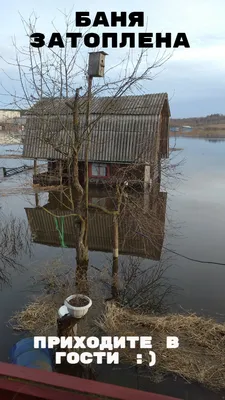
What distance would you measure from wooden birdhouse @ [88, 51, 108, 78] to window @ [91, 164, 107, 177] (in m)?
12.9

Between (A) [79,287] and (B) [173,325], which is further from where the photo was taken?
(A) [79,287]

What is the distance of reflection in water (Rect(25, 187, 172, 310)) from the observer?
25.0ft

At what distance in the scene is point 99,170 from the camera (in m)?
19.7

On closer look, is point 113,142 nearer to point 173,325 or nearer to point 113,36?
point 113,36

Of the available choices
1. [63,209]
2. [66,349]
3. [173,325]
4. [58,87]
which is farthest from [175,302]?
[63,209]

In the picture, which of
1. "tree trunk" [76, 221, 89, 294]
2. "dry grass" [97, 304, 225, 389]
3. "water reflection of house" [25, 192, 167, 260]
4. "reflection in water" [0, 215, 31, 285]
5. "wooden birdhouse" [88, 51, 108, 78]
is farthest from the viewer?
"water reflection of house" [25, 192, 167, 260]

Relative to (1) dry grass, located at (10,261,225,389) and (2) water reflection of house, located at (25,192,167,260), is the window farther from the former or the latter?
(1) dry grass, located at (10,261,225,389)

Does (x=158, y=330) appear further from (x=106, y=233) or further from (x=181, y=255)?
(x=106, y=233)

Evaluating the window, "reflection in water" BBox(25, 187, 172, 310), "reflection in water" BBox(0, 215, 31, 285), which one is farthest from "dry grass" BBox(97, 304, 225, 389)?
the window

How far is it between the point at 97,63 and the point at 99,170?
13312 millimetres

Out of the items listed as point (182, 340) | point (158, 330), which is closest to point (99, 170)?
point (158, 330)

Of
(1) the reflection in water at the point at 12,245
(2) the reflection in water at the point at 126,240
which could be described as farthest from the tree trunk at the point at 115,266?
(1) the reflection in water at the point at 12,245

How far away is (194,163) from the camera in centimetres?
3334

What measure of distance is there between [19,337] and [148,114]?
1489 cm
